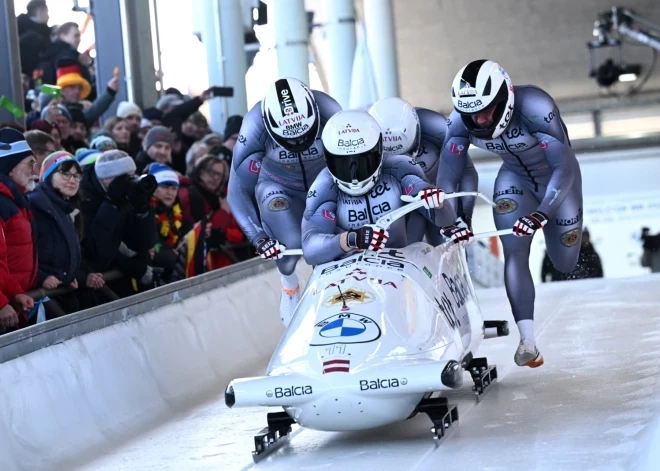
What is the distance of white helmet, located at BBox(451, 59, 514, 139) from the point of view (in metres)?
4.70

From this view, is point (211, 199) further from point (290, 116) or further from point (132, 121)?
point (290, 116)

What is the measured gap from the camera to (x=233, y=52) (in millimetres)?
11016

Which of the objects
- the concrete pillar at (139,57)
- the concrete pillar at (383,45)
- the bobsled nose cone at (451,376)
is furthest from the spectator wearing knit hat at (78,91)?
the concrete pillar at (383,45)

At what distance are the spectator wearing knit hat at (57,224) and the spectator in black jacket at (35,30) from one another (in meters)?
3.14

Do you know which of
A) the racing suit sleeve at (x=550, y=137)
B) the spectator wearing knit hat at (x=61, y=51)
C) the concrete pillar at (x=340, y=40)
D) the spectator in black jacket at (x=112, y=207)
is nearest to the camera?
the racing suit sleeve at (x=550, y=137)

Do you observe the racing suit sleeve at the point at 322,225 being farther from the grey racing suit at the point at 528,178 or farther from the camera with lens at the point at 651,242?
the camera with lens at the point at 651,242

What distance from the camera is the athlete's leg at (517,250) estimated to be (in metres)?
5.01

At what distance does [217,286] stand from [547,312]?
91.0 inches

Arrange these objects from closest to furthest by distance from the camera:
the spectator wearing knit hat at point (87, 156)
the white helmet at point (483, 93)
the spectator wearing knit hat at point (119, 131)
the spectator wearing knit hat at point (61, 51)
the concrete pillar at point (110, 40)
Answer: the white helmet at point (483, 93)
the spectator wearing knit hat at point (87, 156)
the spectator wearing knit hat at point (119, 131)
the spectator wearing knit hat at point (61, 51)
the concrete pillar at point (110, 40)

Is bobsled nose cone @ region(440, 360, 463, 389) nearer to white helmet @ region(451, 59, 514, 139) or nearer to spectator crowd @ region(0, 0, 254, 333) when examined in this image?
white helmet @ region(451, 59, 514, 139)

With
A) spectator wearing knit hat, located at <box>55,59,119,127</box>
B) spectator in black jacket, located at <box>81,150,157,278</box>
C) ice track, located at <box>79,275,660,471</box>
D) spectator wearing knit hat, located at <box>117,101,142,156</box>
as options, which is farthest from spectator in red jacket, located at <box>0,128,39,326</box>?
spectator wearing knit hat, located at <box>55,59,119,127</box>

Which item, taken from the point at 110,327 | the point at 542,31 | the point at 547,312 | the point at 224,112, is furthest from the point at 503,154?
the point at 542,31

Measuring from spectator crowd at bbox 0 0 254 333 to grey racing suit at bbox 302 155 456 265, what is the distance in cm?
119

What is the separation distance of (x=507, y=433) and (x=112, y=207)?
258cm
